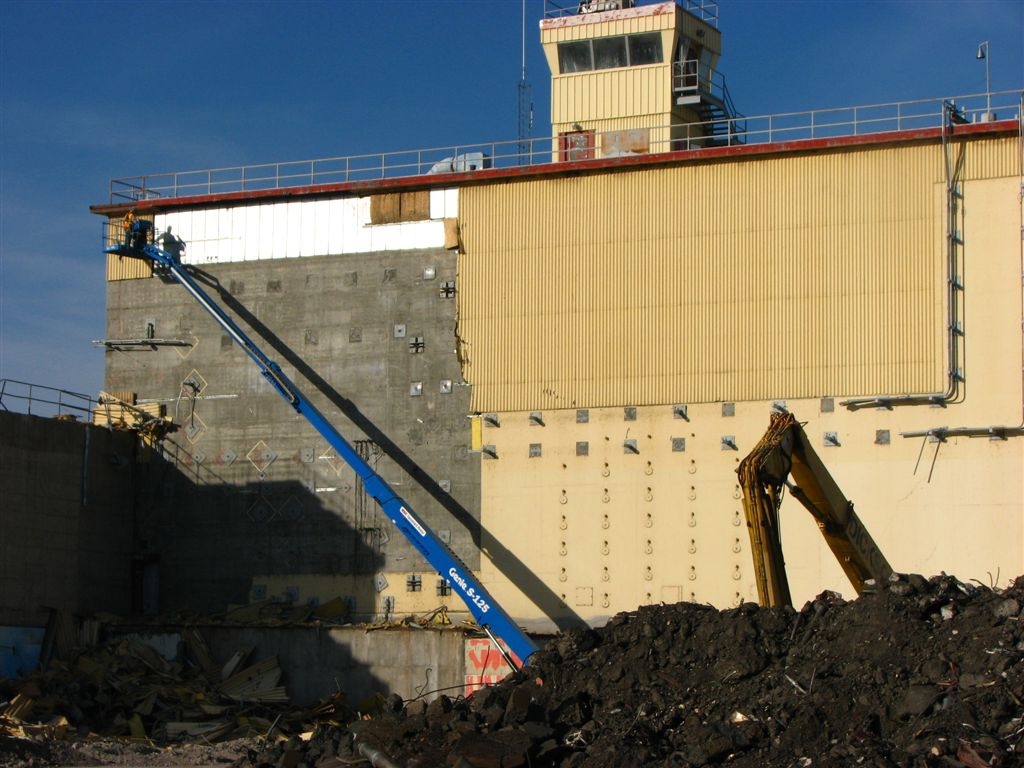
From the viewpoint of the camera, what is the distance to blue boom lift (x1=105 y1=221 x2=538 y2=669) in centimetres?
4397

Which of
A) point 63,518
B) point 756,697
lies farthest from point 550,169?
point 756,697

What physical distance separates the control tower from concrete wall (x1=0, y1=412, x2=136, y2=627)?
57.6 feet

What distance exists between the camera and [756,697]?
29203mm

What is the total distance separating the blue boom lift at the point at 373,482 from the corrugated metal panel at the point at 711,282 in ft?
15.3

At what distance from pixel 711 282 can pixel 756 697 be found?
66.5 feet

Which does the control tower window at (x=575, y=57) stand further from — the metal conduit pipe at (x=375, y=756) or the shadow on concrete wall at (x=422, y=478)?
the metal conduit pipe at (x=375, y=756)

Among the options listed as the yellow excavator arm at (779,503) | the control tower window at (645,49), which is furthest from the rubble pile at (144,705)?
the control tower window at (645,49)

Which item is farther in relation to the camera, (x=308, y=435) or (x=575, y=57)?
(x=575, y=57)

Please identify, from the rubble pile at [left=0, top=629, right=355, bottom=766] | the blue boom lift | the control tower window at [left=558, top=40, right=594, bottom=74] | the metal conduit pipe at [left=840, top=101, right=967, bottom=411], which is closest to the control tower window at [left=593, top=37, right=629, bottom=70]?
the control tower window at [left=558, top=40, right=594, bottom=74]

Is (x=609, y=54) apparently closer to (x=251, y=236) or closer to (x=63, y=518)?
(x=251, y=236)

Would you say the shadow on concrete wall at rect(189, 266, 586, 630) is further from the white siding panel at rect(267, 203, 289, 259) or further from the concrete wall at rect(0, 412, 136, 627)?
the concrete wall at rect(0, 412, 136, 627)

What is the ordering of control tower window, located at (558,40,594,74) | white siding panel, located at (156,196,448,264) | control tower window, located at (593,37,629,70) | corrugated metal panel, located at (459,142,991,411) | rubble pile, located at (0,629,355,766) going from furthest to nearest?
control tower window, located at (558,40,594,74), control tower window, located at (593,37,629,70), white siding panel, located at (156,196,448,264), corrugated metal panel, located at (459,142,991,411), rubble pile, located at (0,629,355,766)

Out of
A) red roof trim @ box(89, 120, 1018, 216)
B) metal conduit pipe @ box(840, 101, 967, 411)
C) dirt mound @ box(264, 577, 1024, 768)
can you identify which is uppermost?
red roof trim @ box(89, 120, 1018, 216)

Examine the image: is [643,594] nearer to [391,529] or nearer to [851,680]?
[391,529]
